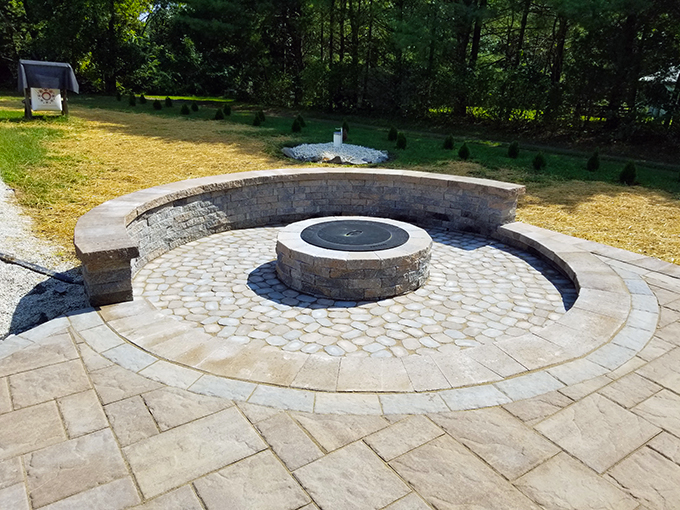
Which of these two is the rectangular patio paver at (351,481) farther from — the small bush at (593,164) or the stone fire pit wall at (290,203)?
the small bush at (593,164)

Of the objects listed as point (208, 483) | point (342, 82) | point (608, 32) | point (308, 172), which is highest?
point (608, 32)

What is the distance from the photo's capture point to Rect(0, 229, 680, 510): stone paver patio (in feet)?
8.97

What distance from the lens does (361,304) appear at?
5703mm

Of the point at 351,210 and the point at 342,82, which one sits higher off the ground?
the point at 342,82

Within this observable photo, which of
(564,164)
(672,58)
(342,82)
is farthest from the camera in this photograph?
(342,82)

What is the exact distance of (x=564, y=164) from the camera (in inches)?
569

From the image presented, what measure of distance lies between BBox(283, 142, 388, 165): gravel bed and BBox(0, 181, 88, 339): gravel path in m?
8.09

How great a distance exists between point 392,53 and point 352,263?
843 inches

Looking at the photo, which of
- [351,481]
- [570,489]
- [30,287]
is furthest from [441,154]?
[351,481]

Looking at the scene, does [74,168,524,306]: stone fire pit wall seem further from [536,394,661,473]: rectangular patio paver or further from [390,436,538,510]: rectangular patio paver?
[536,394,661,473]: rectangular patio paver

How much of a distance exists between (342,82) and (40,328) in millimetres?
22302

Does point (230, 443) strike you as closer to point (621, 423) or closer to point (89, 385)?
point (89, 385)

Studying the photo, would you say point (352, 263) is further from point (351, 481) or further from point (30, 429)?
point (30, 429)

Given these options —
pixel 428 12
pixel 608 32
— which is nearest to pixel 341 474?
pixel 608 32
